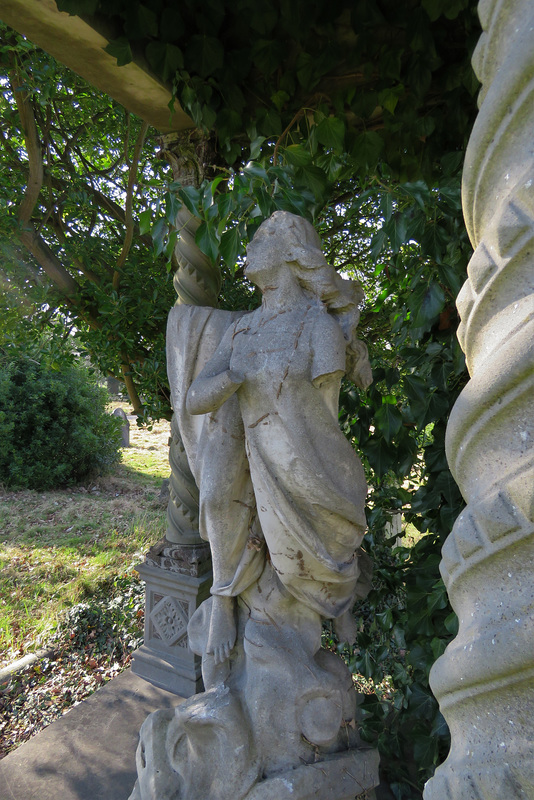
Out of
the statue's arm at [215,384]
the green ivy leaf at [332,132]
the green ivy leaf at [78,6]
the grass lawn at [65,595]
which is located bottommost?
the grass lawn at [65,595]

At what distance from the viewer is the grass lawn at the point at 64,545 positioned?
4.47 meters

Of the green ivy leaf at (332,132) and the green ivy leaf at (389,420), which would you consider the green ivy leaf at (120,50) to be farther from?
the green ivy leaf at (389,420)

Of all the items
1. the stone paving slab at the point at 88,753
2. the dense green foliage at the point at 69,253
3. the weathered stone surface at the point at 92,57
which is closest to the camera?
the weathered stone surface at the point at 92,57

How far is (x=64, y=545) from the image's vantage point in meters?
5.95

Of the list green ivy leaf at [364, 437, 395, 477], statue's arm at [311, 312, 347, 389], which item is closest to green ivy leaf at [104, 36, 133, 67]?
statue's arm at [311, 312, 347, 389]

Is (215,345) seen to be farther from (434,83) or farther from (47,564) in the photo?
(47,564)

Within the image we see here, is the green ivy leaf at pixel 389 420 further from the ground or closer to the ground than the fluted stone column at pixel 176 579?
further from the ground

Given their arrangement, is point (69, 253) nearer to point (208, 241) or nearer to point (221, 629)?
point (208, 241)

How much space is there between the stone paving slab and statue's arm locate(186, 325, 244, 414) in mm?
1766

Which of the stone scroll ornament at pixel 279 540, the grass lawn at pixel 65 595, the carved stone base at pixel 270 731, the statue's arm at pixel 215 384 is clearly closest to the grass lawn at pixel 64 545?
the grass lawn at pixel 65 595

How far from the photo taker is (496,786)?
51cm

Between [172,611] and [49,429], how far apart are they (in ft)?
21.6

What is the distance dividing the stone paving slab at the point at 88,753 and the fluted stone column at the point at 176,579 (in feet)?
0.43

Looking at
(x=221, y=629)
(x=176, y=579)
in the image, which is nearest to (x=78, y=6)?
(x=221, y=629)
